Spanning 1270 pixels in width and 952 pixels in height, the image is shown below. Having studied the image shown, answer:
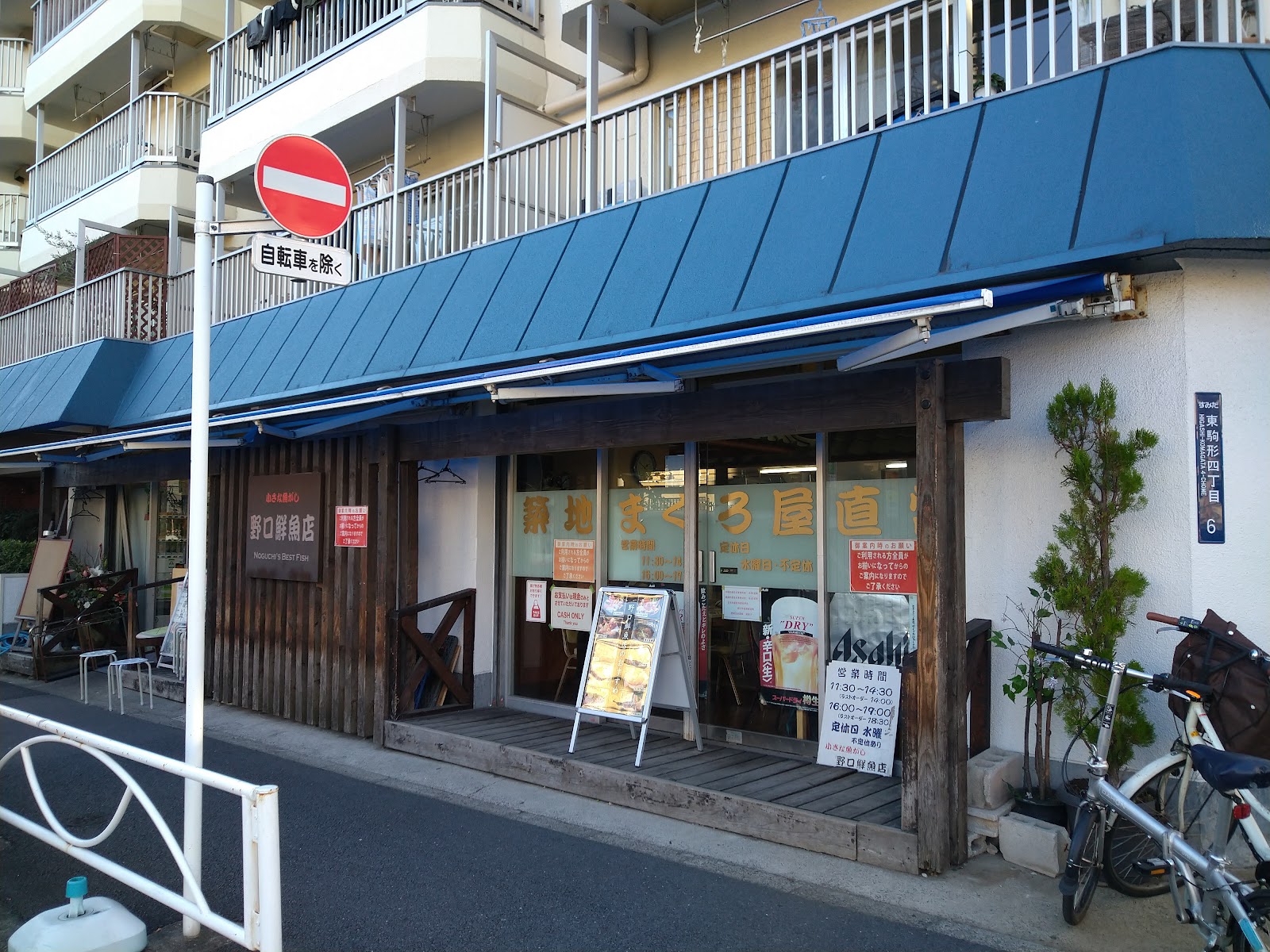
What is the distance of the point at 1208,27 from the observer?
594 centimetres

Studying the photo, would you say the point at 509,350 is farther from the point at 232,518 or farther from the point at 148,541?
the point at 148,541

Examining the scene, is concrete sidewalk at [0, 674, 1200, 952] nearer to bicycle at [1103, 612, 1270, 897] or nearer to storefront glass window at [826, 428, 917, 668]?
bicycle at [1103, 612, 1270, 897]

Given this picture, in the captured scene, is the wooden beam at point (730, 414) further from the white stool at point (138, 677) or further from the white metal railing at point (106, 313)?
the white metal railing at point (106, 313)

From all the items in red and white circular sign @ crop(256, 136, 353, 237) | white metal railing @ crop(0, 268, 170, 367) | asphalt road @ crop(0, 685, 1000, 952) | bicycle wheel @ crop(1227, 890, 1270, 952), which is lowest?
asphalt road @ crop(0, 685, 1000, 952)

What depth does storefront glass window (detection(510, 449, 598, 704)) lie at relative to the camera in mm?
8773

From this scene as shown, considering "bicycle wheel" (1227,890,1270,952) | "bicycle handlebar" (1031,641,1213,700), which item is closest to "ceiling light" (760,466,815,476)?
"bicycle handlebar" (1031,641,1213,700)

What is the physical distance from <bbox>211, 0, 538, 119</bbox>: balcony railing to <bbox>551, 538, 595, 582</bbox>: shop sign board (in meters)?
6.49

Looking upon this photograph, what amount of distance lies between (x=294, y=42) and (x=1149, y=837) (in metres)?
13.7

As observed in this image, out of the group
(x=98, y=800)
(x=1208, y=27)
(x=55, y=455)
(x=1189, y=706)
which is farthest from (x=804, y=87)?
(x=55, y=455)

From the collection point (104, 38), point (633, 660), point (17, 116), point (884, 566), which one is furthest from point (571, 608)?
point (17, 116)

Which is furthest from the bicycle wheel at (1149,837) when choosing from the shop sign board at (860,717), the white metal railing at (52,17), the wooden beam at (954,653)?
the white metal railing at (52,17)

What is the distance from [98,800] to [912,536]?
6488 mm

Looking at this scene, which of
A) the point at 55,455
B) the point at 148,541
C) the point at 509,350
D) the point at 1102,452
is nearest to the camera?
the point at 1102,452

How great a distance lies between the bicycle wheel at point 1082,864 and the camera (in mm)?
4609
